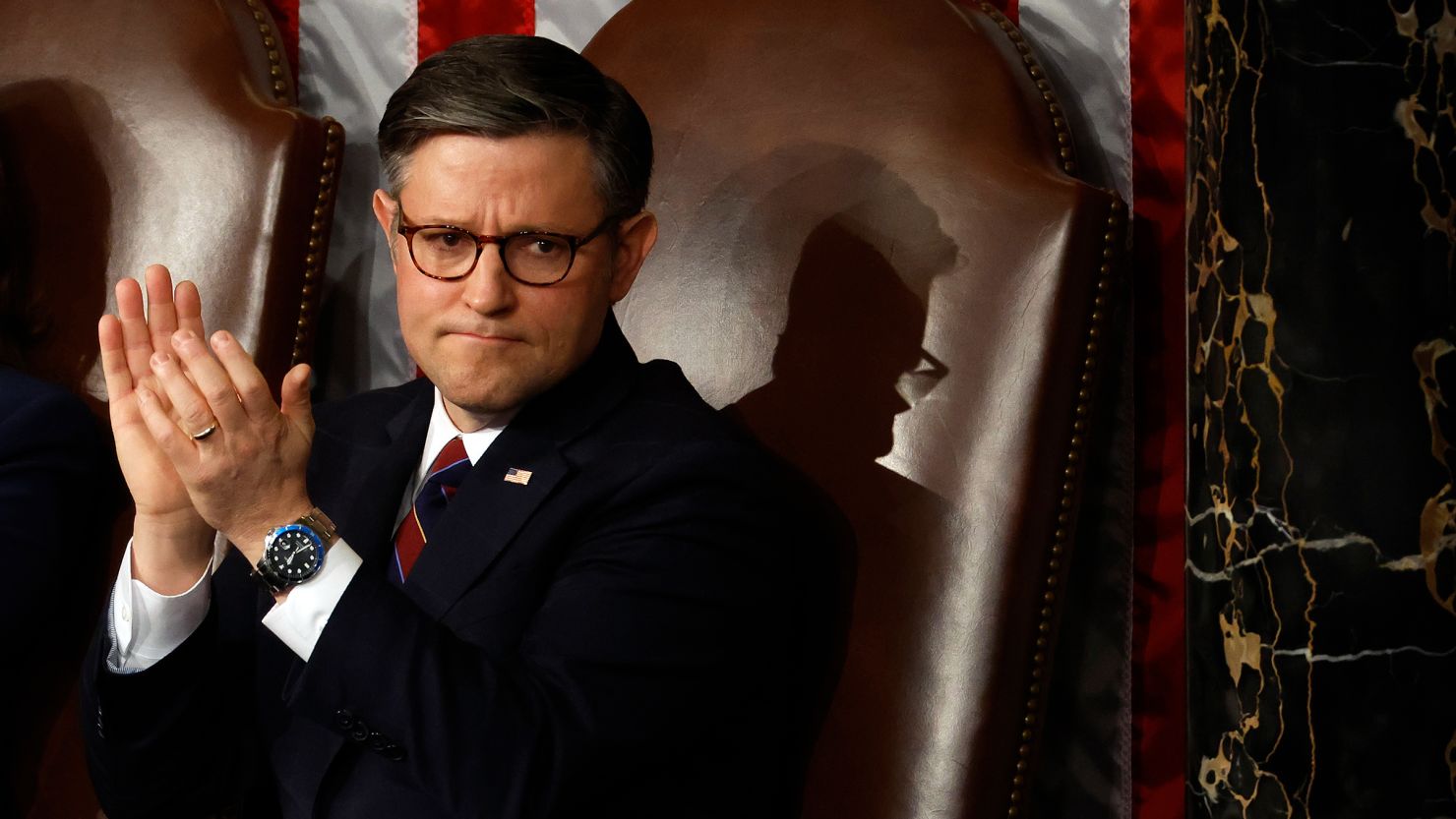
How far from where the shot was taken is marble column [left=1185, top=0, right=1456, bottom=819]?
1.20 meters

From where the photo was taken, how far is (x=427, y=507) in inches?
57.5

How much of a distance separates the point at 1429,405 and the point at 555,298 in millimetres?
727

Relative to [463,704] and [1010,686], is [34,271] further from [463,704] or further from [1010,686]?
[1010,686]

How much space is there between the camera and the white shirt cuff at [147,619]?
1.39 m

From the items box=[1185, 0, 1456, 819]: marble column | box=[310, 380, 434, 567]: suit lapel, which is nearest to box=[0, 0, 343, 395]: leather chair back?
box=[310, 380, 434, 567]: suit lapel

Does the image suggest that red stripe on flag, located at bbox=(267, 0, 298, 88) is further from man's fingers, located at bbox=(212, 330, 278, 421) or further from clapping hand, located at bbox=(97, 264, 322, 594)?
man's fingers, located at bbox=(212, 330, 278, 421)

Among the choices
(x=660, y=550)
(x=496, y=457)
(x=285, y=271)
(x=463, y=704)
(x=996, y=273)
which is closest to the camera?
(x=463, y=704)

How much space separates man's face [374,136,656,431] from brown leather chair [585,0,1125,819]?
28 centimetres

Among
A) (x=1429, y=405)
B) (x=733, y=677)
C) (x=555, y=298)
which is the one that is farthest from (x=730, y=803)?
(x=1429, y=405)

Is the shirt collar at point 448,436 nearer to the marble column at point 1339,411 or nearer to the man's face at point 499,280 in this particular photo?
the man's face at point 499,280

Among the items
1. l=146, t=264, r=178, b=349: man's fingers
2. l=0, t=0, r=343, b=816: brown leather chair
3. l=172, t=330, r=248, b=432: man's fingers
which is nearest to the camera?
l=172, t=330, r=248, b=432: man's fingers

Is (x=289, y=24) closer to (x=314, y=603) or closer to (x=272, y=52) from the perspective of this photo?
(x=272, y=52)

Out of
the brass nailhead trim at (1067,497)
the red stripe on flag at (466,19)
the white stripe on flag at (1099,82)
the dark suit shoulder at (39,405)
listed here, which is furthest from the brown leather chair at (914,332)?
the dark suit shoulder at (39,405)

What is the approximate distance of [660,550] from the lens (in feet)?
4.27
